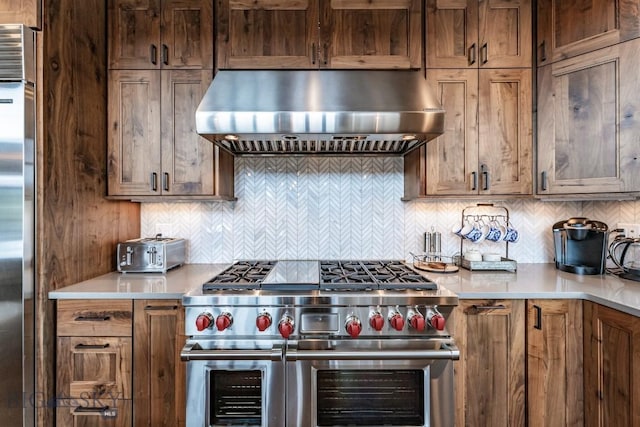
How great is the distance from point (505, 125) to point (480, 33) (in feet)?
1.74

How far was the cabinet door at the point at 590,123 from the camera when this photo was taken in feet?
5.72

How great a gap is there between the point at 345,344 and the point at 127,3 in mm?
2137

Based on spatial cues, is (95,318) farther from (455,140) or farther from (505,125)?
(505,125)

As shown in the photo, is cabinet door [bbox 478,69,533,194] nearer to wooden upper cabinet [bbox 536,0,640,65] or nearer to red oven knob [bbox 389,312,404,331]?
wooden upper cabinet [bbox 536,0,640,65]

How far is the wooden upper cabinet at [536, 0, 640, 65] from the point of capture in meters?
1.74

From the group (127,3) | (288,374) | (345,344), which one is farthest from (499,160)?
(127,3)

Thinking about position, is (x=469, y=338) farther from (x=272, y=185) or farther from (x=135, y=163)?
(x=135, y=163)

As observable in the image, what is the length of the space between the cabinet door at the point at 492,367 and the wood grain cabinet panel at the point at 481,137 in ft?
2.27

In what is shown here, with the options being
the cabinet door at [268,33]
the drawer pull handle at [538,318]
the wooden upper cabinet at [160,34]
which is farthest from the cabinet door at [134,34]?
the drawer pull handle at [538,318]

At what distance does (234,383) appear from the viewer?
1562mm

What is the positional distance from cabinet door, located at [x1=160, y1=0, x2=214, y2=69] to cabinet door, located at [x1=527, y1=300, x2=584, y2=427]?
2136 mm

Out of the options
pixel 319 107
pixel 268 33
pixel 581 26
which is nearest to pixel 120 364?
pixel 319 107

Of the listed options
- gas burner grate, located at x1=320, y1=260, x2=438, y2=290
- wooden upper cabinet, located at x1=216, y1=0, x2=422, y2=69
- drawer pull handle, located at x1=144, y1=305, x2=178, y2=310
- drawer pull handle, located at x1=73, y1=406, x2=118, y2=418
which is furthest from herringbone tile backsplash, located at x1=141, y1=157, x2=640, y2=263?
drawer pull handle, located at x1=73, y1=406, x2=118, y2=418

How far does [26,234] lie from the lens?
1544mm
